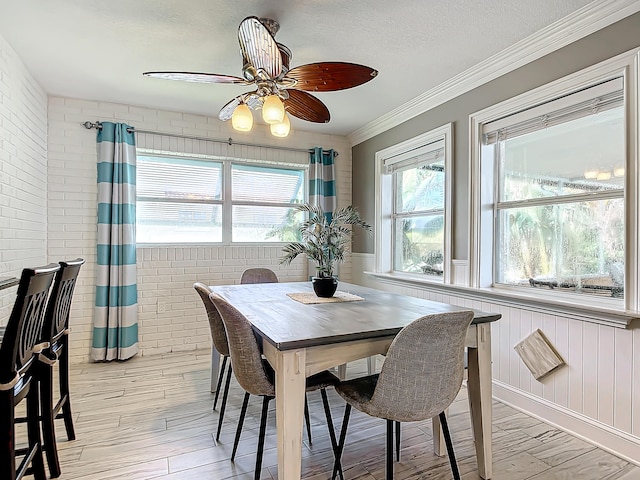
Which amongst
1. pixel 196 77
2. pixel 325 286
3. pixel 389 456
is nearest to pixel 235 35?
pixel 196 77

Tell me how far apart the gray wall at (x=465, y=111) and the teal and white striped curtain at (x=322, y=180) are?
1.19 ft

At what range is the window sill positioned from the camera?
78.0 inches

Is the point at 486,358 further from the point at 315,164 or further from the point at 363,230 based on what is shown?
the point at 315,164

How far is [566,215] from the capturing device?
243 cm

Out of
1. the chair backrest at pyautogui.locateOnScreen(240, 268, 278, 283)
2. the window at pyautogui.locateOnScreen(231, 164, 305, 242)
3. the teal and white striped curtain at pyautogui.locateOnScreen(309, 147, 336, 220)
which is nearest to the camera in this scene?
the chair backrest at pyautogui.locateOnScreen(240, 268, 278, 283)

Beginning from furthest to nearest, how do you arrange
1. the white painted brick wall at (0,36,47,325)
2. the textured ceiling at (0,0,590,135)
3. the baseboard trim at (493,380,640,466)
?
the white painted brick wall at (0,36,47,325) < the textured ceiling at (0,0,590,135) < the baseboard trim at (493,380,640,466)

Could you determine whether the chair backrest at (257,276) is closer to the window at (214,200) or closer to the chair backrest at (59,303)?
the window at (214,200)

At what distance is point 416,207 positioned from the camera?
3844 millimetres

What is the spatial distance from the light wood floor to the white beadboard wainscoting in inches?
3.6

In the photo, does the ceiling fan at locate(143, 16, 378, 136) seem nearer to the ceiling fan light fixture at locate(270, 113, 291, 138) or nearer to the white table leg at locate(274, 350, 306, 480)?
the ceiling fan light fixture at locate(270, 113, 291, 138)

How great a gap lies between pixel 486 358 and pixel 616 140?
1.56 meters

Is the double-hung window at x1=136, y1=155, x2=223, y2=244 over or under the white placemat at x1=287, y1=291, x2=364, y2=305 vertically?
over

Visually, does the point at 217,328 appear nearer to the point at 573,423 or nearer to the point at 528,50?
the point at 573,423

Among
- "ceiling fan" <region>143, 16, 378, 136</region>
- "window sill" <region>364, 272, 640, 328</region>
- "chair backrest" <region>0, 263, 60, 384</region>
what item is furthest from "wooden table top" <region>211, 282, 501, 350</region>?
"ceiling fan" <region>143, 16, 378, 136</region>
